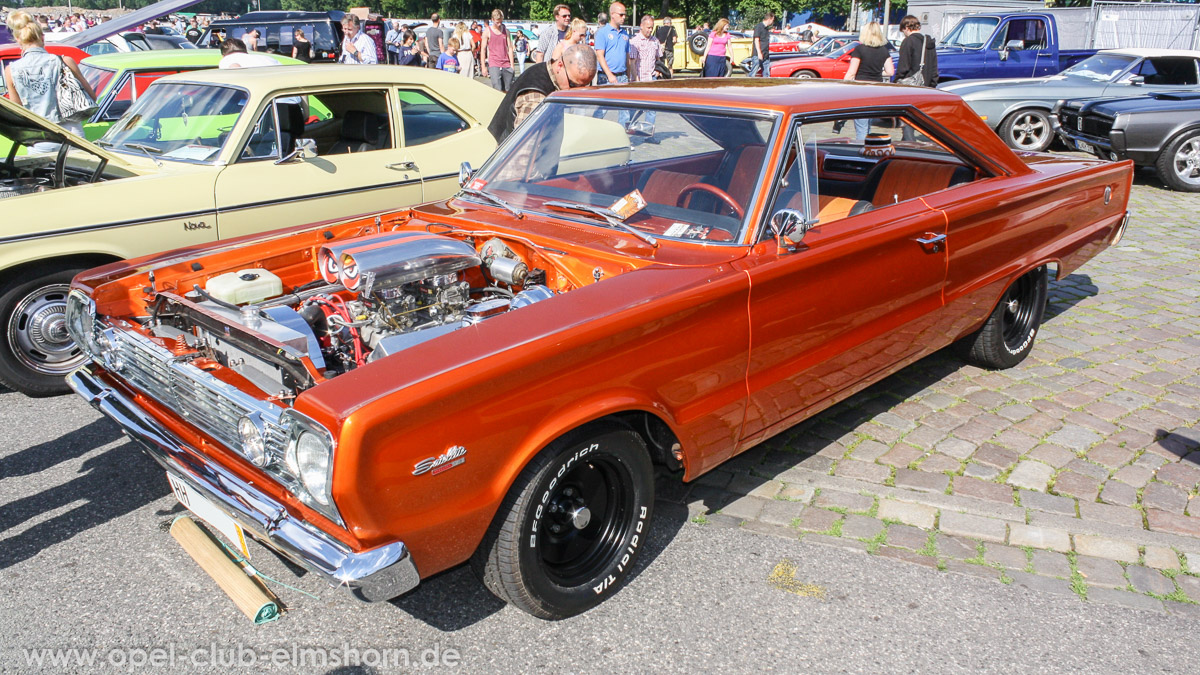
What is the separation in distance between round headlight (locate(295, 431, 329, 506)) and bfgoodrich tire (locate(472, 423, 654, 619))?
542 millimetres

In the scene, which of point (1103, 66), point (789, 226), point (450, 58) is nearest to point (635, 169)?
point (789, 226)

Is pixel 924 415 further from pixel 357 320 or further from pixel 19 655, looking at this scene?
pixel 19 655

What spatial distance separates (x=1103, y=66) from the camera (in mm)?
11195

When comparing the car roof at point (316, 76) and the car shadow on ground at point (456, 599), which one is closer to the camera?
the car shadow on ground at point (456, 599)

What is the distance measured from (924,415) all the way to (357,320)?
278 centimetres

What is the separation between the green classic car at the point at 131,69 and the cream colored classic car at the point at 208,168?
284cm

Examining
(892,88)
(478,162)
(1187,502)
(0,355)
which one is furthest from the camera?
(478,162)

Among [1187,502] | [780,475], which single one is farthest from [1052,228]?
[780,475]

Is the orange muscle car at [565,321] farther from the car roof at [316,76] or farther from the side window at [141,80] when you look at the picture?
the side window at [141,80]

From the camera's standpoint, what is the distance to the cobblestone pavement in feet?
10.5

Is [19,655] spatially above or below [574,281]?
below

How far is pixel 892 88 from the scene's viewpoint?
4090 millimetres

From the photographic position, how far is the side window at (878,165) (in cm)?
377

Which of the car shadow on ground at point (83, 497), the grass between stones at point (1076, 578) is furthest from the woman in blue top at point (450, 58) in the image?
the grass between stones at point (1076, 578)
